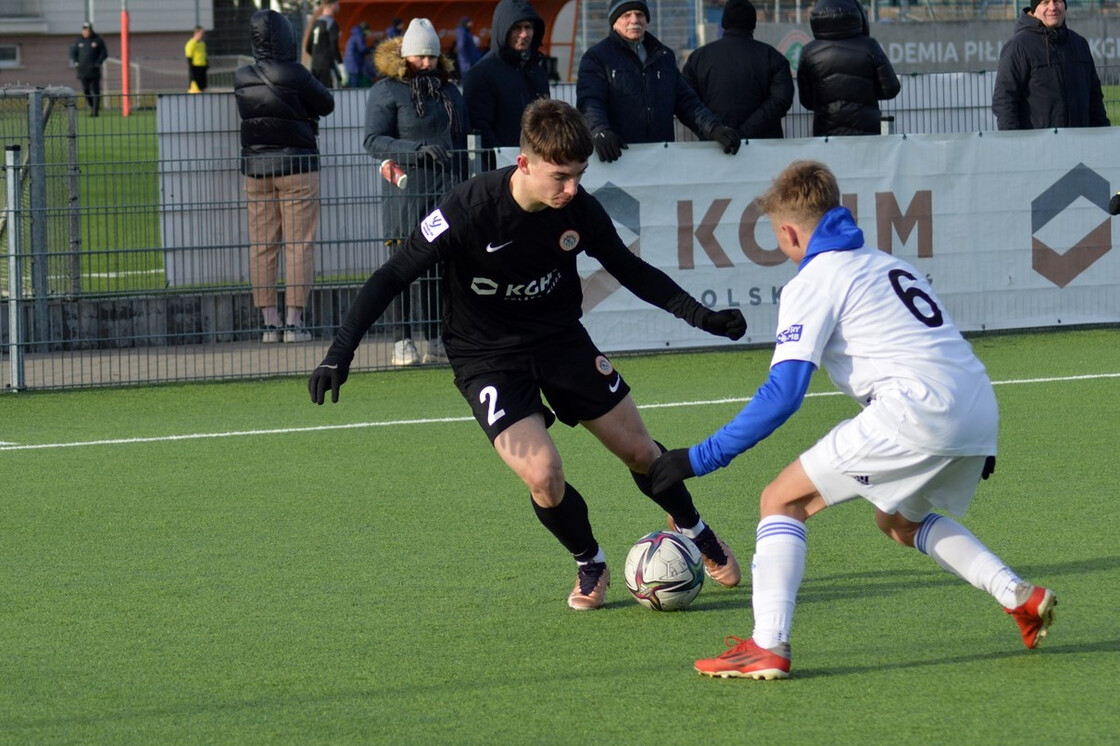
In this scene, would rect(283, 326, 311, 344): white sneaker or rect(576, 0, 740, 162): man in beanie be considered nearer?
rect(576, 0, 740, 162): man in beanie

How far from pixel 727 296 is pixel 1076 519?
490cm

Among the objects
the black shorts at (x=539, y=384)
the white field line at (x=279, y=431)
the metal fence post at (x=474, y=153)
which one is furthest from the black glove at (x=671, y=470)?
the metal fence post at (x=474, y=153)

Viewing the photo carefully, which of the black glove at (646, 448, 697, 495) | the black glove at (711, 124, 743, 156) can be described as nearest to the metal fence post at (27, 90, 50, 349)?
the black glove at (711, 124, 743, 156)

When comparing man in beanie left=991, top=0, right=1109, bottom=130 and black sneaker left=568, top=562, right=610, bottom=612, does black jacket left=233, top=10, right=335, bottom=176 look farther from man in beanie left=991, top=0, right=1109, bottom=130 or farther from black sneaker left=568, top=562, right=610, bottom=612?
black sneaker left=568, top=562, right=610, bottom=612

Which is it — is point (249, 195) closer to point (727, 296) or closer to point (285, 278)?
point (285, 278)

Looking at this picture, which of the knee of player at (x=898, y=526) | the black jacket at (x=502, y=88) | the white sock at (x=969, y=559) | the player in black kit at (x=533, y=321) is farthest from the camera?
the black jacket at (x=502, y=88)

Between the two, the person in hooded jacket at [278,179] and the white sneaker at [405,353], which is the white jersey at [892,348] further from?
the person in hooded jacket at [278,179]

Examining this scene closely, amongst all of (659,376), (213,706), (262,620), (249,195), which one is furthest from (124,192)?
(213,706)

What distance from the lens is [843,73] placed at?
11.8 m

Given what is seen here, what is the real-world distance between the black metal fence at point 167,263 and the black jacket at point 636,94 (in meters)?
0.88

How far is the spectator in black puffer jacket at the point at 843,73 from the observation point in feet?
38.3

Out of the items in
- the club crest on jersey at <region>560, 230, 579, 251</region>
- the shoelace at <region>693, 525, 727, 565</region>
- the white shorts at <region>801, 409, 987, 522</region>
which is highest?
the club crest on jersey at <region>560, 230, 579, 251</region>

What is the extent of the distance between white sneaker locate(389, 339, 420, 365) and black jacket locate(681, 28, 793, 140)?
268 centimetres

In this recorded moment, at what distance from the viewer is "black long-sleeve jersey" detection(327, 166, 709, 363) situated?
5551 mm
